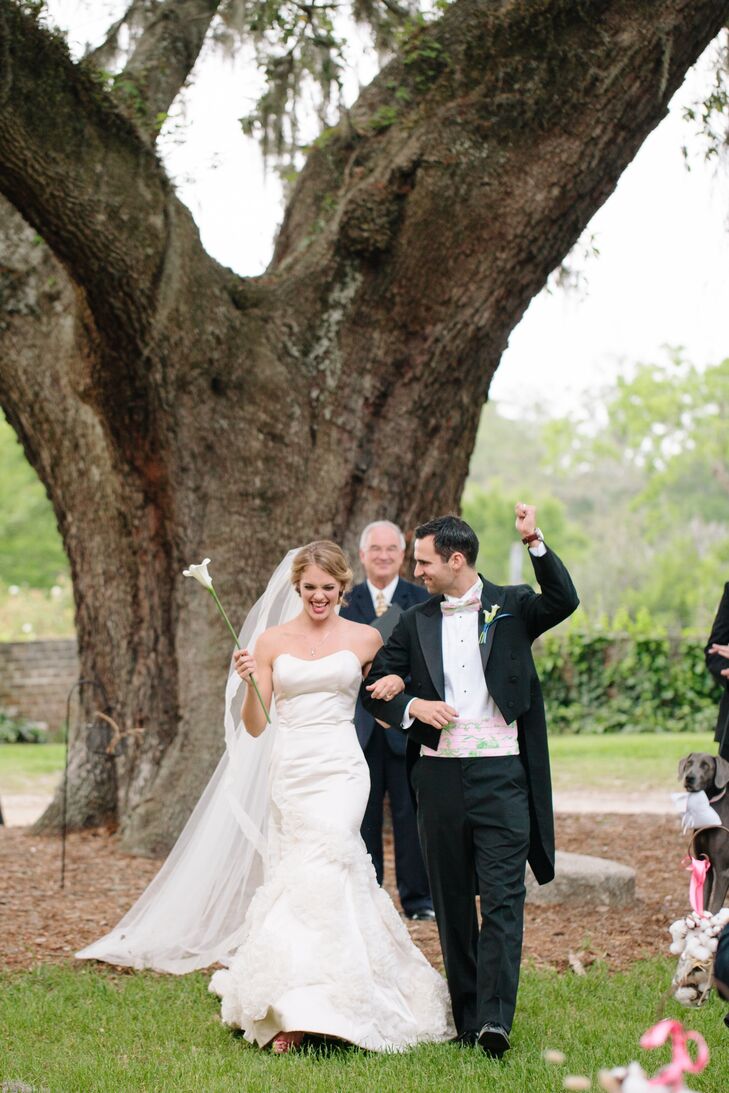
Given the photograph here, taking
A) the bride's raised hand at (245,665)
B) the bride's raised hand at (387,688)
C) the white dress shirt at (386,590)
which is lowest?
the bride's raised hand at (387,688)

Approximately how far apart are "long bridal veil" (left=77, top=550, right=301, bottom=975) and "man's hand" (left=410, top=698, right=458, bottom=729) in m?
1.37

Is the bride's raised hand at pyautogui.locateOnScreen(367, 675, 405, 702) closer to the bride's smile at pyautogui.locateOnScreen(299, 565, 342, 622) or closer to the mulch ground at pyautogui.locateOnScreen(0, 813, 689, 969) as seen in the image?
the bride's smile at pyautogui.locateOnScreen(299, 565, 342, 622)

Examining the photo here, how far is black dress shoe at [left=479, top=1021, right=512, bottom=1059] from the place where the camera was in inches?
180

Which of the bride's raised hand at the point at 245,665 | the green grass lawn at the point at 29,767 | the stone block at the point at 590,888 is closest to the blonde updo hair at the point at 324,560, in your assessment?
the bride's raised hand at the point at 245,665

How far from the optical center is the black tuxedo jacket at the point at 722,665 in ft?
21.0

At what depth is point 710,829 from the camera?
5.07 meters

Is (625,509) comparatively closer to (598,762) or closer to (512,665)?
(598,762)

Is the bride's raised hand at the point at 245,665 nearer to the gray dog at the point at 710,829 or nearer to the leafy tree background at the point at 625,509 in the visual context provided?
the gray dog at the point at 710,829

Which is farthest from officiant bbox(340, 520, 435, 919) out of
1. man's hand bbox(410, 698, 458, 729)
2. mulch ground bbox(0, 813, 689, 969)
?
man's hand bbox(410, 698, 458, 729)

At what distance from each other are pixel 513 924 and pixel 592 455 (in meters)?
55.0

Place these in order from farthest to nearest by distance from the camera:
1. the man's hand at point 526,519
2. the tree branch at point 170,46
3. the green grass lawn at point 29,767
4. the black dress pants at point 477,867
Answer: the green grass lawn at point 29,767, the tree branch at point 170,46, the black dress pants at point 477,867, the man's hand at point 526,519

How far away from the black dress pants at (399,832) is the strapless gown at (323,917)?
65.9 inches

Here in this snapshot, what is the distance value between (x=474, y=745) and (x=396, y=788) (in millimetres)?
2445

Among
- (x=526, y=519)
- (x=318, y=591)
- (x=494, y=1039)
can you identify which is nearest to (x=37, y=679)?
(x=318, y=591)
